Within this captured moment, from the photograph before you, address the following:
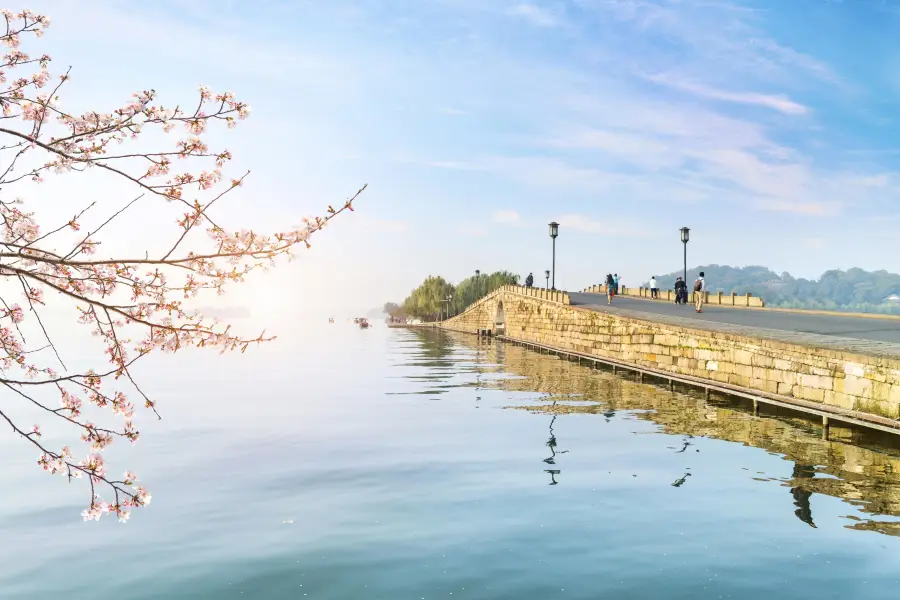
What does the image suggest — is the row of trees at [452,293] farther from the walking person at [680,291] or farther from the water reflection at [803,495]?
the water reflection at [803,495]

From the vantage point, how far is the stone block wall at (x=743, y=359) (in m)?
16.8

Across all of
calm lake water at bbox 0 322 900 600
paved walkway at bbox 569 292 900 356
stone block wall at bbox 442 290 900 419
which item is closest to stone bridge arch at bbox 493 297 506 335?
stone block wall at bbox 442 290 900 419

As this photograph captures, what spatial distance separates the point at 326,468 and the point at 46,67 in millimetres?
10000

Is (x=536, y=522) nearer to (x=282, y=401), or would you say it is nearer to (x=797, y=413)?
(x=797, y=413)

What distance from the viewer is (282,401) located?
28.5 metres

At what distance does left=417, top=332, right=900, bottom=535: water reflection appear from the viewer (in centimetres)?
1183

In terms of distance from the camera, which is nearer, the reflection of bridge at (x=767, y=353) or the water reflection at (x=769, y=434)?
the water reflection at (x=769, y=434)

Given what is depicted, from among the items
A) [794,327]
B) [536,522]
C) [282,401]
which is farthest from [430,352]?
[536,522]

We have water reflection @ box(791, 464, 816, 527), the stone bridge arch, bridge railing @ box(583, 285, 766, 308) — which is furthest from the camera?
the stone bridge arch

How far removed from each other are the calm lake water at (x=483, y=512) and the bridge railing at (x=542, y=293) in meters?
24.1

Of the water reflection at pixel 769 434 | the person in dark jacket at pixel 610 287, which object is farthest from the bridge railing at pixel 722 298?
the water reflection at pixel 769 434

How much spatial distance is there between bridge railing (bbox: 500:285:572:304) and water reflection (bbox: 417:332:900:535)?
14282 mm

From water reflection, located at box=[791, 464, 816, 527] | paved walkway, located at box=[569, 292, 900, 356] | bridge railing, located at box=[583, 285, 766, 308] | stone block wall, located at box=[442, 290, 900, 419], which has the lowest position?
water reflection, located at box=[791, 464, 816, 527]

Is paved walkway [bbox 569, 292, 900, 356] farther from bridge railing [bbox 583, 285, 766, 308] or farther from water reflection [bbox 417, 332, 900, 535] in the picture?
bridge railing [bbox 583, 285, 766, 308]
